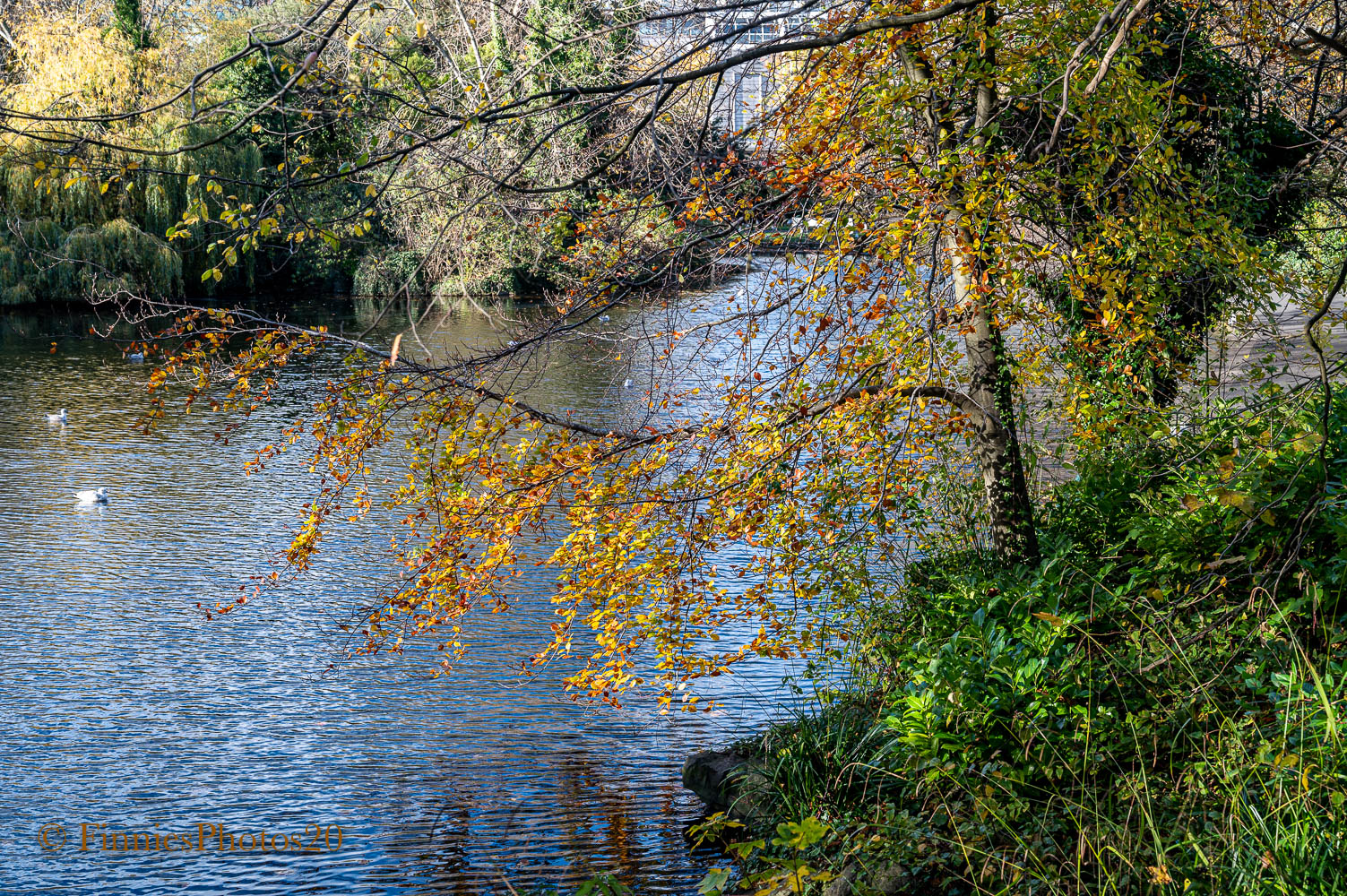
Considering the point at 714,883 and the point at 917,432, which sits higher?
the point at 917,432

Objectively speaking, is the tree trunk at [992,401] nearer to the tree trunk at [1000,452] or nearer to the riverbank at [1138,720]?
the tree trunk at [1000,452]

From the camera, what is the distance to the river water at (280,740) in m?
5.39

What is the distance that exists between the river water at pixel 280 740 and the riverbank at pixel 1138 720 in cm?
138

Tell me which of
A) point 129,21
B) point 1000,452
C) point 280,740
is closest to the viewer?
point 1000,452

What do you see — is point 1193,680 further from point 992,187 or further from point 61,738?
point 61,738

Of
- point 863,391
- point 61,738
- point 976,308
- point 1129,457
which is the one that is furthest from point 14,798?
point 1129,457

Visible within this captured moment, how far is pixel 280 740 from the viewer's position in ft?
22.1

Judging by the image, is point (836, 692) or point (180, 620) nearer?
point (836, 692)

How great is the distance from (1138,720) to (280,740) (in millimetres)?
5059

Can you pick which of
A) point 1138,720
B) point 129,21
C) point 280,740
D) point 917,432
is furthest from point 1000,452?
point 129,21

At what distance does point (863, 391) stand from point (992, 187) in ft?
3.18

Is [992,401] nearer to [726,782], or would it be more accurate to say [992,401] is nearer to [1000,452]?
[1000,452]

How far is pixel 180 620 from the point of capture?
8586 mm

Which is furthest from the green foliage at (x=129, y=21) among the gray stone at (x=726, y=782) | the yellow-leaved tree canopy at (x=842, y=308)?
the gray stone at (x=726, y=782)
